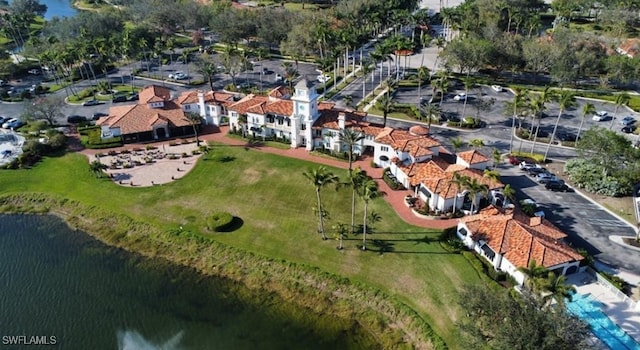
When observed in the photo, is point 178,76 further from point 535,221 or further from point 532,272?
point 532,272

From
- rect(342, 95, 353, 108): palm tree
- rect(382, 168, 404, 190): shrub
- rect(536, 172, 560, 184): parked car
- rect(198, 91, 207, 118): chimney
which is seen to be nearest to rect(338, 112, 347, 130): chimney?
rect(382, 168, 404, 190): shrub

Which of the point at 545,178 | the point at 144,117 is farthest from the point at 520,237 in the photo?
the point at 144,117

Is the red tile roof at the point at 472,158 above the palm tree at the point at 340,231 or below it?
above

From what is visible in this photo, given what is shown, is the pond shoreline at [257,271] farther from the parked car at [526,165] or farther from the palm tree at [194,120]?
the parked car at [526,165]

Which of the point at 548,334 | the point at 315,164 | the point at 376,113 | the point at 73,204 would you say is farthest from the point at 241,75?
the point at 548,334

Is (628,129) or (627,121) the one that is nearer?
(628,129)

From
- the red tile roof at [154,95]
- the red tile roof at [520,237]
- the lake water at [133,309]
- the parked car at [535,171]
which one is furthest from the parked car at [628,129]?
the red tile roof at [154,95]

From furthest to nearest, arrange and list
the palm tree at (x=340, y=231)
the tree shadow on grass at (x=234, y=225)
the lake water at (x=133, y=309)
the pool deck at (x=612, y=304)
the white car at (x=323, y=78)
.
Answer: the white car at (x=323, y=78) → the tree shadow on grass at (x=234, y=225) → the palm tree at (x=340, y=231) → the lake water at (x=133, y=309) → the pool deck at (x=612, y=304)
